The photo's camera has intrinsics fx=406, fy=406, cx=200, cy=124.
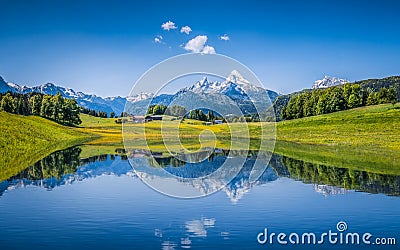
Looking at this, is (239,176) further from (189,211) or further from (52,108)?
(52,108)

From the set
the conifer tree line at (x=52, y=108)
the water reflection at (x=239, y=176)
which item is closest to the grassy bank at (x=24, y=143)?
the water reflection at (x=239, y=176)

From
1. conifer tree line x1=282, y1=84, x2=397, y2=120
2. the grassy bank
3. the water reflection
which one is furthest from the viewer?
conifer tree line x1=282, y1=84, x2=397, y2=120

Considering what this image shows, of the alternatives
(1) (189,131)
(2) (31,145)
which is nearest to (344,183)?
(2) (31,145)

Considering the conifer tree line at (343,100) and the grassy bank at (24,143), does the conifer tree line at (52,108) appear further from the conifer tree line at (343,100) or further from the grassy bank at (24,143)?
the conifer tree line at (343,100)

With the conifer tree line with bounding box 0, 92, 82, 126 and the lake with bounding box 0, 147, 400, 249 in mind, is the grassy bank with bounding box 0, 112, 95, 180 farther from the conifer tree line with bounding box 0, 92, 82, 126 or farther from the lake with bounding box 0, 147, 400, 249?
the conifer tree line with bounding box 0, 92, 82, 126

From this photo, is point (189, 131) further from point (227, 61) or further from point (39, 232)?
point (39, 232)

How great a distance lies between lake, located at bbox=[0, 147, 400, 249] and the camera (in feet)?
53.6

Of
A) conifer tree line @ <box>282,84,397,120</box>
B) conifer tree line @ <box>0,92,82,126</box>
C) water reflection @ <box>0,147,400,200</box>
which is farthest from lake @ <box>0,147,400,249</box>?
conifer tree line @ <box>282,84,397,120</box>

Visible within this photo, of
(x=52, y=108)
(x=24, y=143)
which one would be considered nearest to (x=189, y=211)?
(x=24, y=143)

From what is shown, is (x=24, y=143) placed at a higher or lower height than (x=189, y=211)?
higher

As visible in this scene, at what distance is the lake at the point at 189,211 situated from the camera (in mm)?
16344

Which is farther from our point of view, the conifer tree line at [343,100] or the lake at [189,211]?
the conifer tree line at [343,100]

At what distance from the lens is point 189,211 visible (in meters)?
21.5

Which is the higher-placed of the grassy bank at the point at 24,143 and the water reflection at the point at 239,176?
the grassy bank at the point at 24,143
